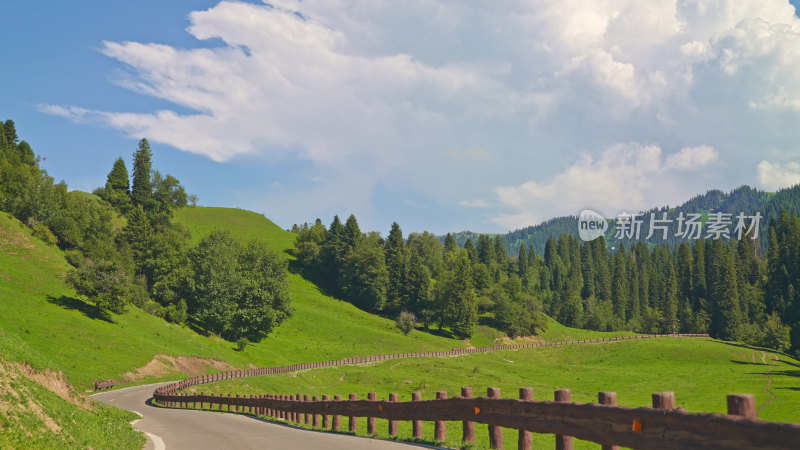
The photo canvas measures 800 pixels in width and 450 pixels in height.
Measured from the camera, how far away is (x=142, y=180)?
151125 millimetres

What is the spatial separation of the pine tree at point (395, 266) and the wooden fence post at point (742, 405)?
142097 millimetres

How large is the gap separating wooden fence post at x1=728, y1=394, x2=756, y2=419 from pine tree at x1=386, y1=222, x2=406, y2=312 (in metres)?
142

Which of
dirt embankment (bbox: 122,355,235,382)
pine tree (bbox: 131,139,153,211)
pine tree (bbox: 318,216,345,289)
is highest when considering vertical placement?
pine tree (bbox: 131,139,153,211)

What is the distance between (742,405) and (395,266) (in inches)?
5965

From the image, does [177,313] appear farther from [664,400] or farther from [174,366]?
[664,400]

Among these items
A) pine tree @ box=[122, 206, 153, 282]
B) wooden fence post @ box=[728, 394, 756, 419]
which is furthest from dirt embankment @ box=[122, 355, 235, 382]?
wooden fence post @ box=[728, 394, 756, 419]

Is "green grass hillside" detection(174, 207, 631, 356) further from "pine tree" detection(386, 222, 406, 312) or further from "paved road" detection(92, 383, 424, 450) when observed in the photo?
"paved road" detection(92, 383, 424, 450)

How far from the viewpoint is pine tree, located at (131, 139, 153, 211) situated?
5886 inches

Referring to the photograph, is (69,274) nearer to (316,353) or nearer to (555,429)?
(316,353)

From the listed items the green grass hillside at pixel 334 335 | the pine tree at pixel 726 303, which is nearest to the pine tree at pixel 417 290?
the green grass hillside at pixel 334 335

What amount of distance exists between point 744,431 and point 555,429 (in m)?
3.53

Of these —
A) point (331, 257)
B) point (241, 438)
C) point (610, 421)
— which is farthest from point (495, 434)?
point (331, 257)

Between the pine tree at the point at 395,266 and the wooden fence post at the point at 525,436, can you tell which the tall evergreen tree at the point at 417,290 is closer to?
the pine tree at the point at 395,266

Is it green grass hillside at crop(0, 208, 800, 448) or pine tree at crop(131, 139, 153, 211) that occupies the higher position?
pine tree at crop(131, 139, 153, 211)
